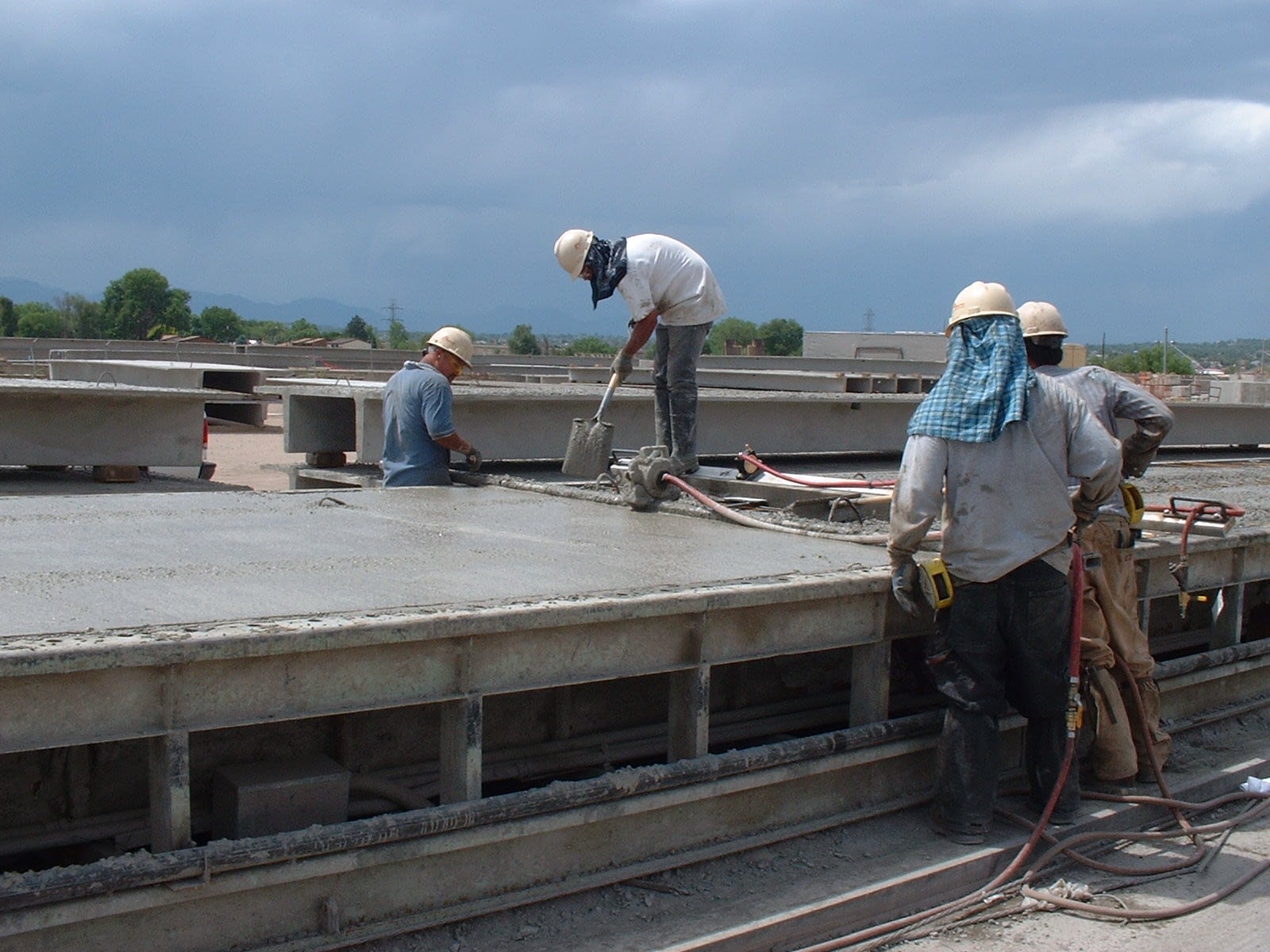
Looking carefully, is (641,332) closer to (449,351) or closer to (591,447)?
(591,447)

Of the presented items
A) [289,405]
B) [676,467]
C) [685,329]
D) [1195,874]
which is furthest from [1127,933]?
[289,405]

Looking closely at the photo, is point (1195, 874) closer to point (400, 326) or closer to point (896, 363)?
point (896, 363)

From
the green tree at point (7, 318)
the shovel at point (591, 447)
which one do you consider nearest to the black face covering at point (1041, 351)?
the shovel at point (591, 447)

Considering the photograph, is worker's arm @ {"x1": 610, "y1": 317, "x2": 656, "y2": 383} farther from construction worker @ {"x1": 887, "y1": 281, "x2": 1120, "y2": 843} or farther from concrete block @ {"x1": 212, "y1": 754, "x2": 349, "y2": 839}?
concrete block @ {"x1": 212, "y1": 754, "x2": 349, "y2": 839}

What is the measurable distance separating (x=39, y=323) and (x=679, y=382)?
7454cm

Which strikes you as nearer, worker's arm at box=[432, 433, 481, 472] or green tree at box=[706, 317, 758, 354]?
worker's arm at box=[432, 433, 481, 472]

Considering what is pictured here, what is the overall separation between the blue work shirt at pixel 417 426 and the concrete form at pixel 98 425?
11.2 feet

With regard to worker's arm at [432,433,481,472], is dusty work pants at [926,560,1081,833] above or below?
below

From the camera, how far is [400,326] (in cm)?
9831

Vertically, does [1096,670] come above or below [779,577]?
below

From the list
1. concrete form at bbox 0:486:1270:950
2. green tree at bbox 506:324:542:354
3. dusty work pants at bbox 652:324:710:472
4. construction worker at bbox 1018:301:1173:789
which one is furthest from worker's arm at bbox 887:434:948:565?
green tree at bbox 506:324:542:354

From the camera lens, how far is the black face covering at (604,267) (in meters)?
6.96

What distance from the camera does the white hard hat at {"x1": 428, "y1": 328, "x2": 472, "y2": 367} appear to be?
25.3 ft

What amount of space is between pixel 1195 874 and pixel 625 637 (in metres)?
2.37
